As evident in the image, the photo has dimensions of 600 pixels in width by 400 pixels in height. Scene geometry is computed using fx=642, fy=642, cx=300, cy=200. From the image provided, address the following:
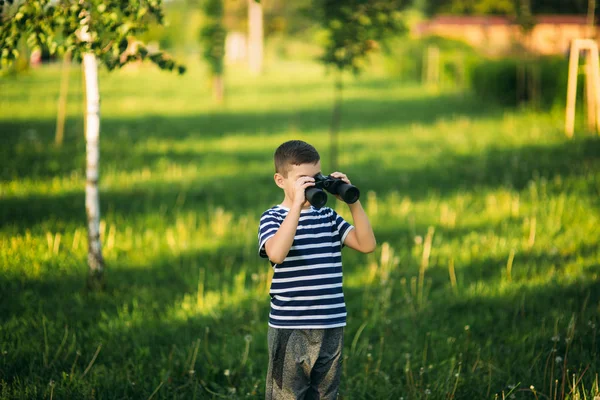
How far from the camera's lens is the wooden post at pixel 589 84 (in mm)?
14445

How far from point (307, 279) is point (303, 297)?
0.09 metres

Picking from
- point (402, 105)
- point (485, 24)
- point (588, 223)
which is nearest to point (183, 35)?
point (485, 24)

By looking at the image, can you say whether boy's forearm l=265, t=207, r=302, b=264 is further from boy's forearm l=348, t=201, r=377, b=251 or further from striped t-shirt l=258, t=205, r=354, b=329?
boy's forearm l=348, t=201, r=377, b=251

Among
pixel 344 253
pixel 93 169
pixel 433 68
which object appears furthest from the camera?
pixel 433 68

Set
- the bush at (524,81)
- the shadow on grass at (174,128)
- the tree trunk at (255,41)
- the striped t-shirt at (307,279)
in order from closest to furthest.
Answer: the striped t-shirt at (307,279) → the shadow on grass at (174,128) → the bush at (524,81) → the tree trunk at (255,41)

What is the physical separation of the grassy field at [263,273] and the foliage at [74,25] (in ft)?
6.58

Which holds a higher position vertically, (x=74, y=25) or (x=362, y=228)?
(x=74, y=25)

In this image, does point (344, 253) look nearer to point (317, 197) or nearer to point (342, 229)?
point (342, 229)

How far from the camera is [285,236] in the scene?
114 inches

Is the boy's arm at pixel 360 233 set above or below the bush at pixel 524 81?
below

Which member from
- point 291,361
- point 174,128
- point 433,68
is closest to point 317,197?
point 291,361

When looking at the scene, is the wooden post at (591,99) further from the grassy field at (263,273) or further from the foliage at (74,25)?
the foliage at (74,25)

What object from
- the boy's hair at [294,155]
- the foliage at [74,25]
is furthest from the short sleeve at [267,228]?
the foliage at [74,25]

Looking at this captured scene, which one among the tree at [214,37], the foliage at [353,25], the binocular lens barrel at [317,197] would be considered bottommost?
the binocular lens barrel at [317,197]
